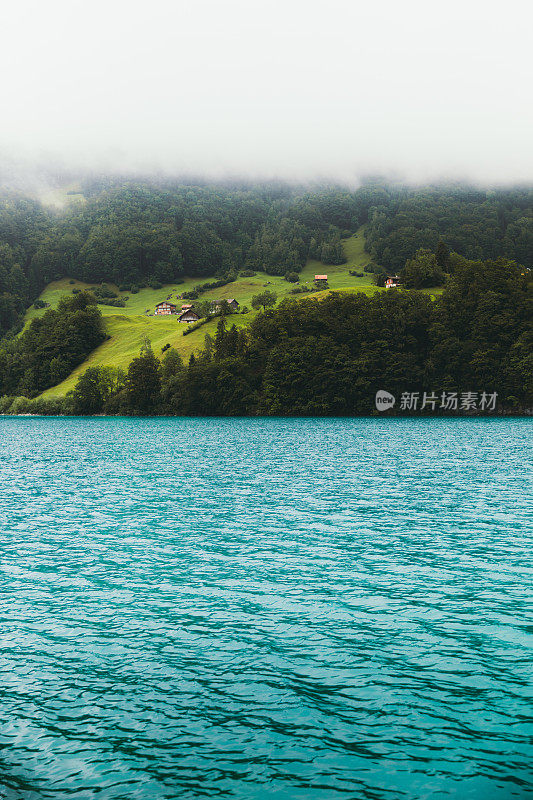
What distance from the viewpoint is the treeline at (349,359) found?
151750 mm

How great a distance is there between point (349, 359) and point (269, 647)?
144808 mm

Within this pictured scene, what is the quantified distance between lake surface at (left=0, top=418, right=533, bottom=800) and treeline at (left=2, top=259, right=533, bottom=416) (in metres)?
115

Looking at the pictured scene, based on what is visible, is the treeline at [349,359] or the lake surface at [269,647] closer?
the lake surface at [269,647]

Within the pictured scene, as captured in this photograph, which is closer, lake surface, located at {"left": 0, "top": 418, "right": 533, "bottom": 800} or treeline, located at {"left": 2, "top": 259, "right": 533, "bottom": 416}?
lake surface, located at {"left": 0, "top": 418, "right": 533, "bottom": 800}

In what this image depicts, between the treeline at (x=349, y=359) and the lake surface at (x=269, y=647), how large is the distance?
376 feet

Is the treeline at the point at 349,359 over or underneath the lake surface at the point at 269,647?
over

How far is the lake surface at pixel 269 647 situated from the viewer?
11773 mm

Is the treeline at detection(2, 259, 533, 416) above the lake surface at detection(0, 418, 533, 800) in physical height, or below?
above

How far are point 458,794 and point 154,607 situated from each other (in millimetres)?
12557

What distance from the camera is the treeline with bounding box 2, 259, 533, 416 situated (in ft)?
498

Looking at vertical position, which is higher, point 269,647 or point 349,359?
point 349,359

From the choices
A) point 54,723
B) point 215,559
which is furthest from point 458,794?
point 215,559

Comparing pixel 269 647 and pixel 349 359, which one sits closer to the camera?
pixel 269 647

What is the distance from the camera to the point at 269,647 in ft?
57.8
